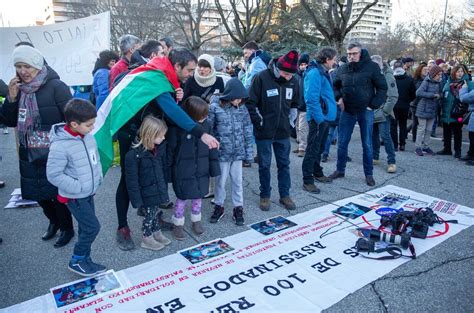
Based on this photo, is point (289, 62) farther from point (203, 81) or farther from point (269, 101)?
point (203, 81)

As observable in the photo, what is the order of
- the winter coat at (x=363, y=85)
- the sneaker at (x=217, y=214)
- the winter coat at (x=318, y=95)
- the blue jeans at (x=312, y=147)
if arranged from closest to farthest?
1. the sneaker at (x=217, y=214)
2. the winter coat at (x=318, y=95)
3. the blue jeans at (x=312, y=147)
4. the winter coat at (x=363, y=85)

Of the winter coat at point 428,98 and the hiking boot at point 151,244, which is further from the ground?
the winter coat at point 428,98

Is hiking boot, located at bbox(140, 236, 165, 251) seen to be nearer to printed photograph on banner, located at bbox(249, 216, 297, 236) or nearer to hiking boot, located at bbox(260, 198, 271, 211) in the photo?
printed photograph on banner, located at bbox(249, 216, 297, 236)

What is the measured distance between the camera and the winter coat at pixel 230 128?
3.83m

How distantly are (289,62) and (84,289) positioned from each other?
3.06 m

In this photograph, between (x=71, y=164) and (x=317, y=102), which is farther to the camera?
(x=317, y=102)

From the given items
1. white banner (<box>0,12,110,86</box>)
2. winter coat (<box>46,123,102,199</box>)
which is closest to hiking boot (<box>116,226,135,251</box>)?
winter coat (<box>46,123,102,199</box>)

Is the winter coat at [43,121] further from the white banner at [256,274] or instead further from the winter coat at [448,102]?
the winter coat at [448,102]

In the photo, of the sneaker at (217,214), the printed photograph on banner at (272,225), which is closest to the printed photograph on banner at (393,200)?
the printed photograph on banner at (272,225)

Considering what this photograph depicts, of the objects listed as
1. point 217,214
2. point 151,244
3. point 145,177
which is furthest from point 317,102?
point 151,244

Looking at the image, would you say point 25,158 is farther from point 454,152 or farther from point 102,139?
point 454,152

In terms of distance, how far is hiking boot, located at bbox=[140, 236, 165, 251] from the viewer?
3365mm

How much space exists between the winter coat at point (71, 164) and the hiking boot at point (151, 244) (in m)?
0.82

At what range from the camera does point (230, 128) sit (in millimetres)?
3852
